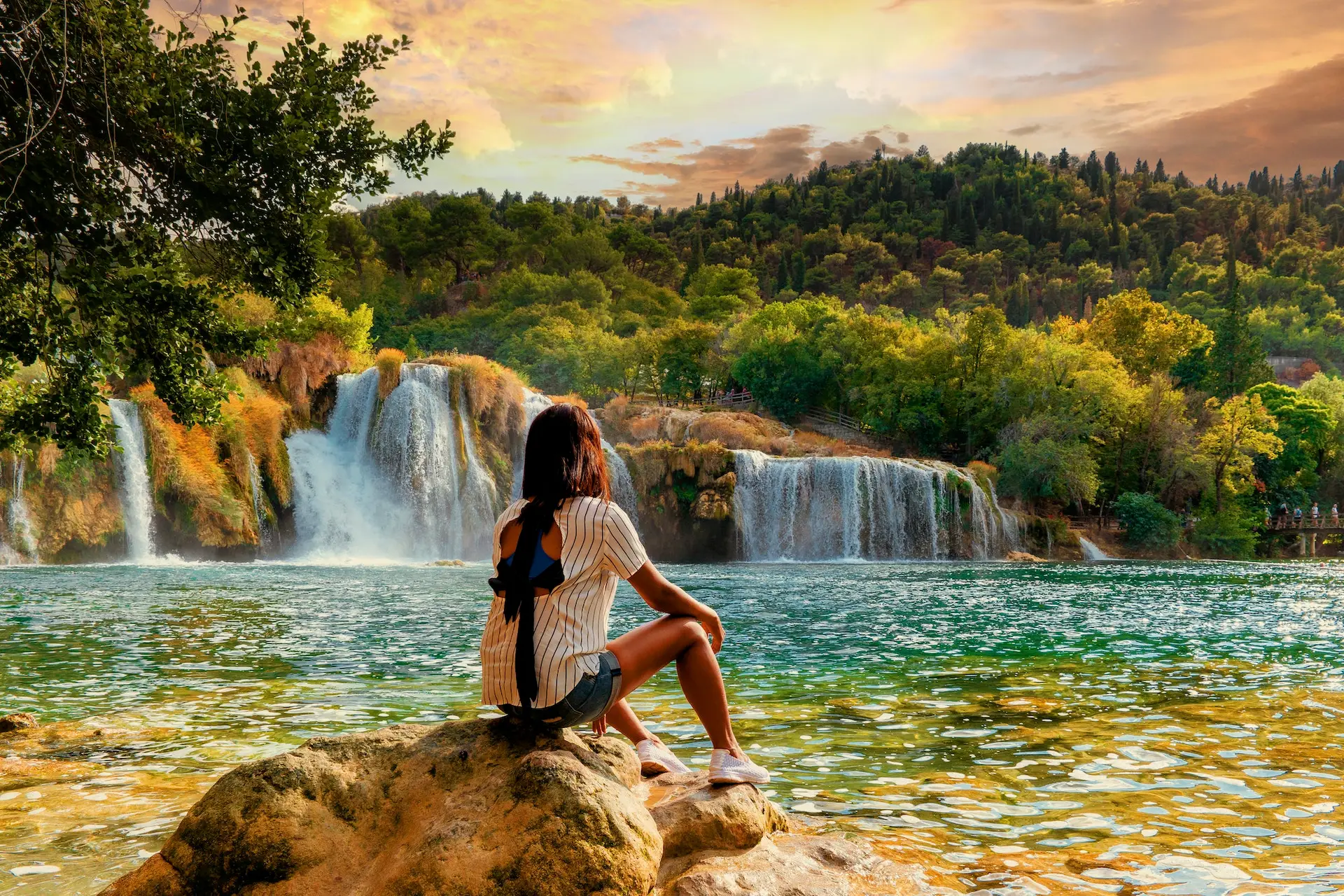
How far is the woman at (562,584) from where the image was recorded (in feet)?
13.1

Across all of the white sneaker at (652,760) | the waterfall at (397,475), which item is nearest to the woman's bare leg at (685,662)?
the white sneaker at (652,760)

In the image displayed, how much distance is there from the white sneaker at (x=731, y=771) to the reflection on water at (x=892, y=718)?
0.88 meters

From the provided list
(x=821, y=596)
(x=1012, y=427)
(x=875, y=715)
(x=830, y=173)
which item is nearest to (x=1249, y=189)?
(x=830, y=173)

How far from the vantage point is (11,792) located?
19.8 feet

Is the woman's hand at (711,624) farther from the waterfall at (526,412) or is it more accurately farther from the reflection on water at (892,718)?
the waterfall at (526,412)

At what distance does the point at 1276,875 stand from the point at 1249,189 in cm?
22938

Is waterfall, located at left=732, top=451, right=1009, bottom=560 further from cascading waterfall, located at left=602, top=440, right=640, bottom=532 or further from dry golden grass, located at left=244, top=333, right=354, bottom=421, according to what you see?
dry golden grass, located at left=244, top=333, right=354, bottom=421

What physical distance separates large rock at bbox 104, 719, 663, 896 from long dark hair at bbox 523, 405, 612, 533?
0.95m

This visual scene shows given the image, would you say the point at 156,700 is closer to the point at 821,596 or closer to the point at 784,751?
the point at 784,751

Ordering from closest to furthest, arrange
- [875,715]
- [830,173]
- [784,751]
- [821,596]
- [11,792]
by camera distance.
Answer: [11,792] → [784,751] → [875,715] → [821,596] → [830,173]

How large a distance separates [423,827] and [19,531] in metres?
31.5

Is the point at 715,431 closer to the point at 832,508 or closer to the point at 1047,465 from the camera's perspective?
the point at 832,508

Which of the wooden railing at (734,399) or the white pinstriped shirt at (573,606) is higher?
the wooden railing at (734,399)

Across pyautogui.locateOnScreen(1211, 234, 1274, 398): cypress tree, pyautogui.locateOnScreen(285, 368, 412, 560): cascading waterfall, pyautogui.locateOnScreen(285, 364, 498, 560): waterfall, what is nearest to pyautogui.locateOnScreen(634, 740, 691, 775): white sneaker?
pyautogui.locateOnScreen(285, 368, 412, 560): cascading waterfall
